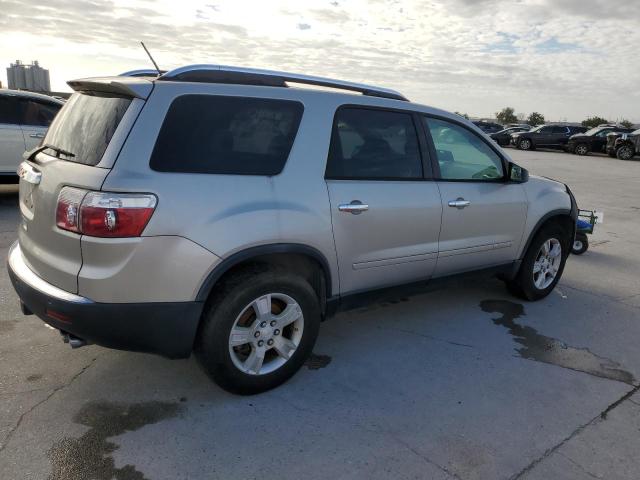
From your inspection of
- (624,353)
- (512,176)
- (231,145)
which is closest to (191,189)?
(231,145)

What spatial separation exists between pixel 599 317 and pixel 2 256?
5984 millimetres

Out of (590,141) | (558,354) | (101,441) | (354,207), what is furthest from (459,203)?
(590,141)

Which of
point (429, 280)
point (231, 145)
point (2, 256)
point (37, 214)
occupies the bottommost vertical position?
point (2, 256)

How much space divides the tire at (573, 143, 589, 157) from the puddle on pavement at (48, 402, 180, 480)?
29.1 metres

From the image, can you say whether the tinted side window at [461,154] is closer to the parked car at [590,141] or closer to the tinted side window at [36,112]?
the tinted side window at [36,112]

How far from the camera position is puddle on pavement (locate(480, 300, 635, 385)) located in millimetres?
3648

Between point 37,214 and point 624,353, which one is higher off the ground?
point 37,214

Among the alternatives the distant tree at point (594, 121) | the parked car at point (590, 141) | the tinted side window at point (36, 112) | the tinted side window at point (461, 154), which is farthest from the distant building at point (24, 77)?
the distant tree at point (594, 121)

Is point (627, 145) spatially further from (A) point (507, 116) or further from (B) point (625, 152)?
(A) point (507, 116)

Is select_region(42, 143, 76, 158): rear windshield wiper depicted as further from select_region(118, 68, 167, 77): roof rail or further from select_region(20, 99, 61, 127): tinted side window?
select_region(20, 99, 61, 127): tinted side window

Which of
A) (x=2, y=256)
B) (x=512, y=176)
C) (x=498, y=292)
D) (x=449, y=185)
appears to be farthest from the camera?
(x=2, y=256)

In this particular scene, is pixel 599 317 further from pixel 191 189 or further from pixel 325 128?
pixel 191 189

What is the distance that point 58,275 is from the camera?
2.76 meters

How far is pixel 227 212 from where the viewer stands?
2779 mm
